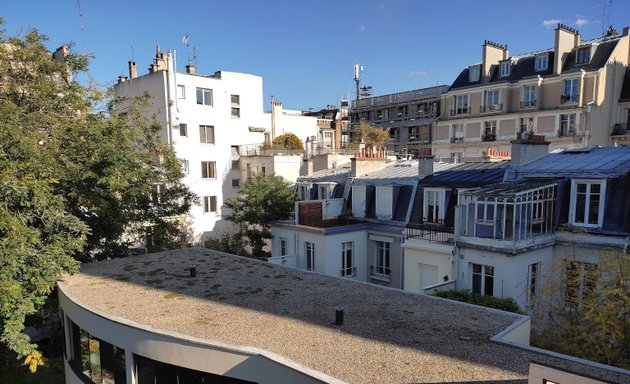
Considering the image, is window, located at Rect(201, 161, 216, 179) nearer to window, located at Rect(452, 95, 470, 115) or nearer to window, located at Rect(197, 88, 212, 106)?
window, located at Rect(197, 88, 212, 106)

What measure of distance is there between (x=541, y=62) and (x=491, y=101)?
16.8 ft

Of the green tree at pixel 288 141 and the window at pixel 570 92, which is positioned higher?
the window at pixel 570 92

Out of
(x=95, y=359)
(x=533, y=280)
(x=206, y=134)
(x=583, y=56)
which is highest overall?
(x=583, y=56)

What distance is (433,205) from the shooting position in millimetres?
18812

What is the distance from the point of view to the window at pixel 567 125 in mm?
33031

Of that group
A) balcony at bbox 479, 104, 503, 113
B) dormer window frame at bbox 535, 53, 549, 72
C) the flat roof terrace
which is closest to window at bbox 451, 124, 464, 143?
balcony at bbox 479, 104, 503, 113

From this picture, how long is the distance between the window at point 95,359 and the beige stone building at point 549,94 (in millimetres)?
25259

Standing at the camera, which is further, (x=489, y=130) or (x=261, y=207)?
(x=489, y=130)

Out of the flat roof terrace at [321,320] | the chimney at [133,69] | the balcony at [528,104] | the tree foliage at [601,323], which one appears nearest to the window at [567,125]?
the balcony at [528,104]

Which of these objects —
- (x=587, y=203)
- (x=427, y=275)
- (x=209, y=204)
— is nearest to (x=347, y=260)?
(x=427, y=275)

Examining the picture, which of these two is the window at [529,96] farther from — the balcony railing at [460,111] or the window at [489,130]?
the balcony railing at [460,111]

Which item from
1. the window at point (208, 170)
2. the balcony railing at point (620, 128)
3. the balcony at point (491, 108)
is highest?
the balcony at point (491, 108)

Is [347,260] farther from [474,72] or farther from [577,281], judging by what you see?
[474,72]

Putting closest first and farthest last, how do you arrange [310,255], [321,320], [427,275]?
[321,320] < [427,275] < [310,255]
